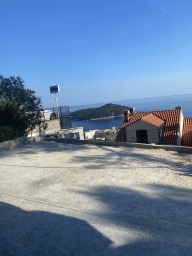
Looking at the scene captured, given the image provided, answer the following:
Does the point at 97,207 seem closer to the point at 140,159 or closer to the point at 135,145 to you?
Result: the point at 140,159

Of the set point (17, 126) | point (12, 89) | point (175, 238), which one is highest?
point (12, 89)

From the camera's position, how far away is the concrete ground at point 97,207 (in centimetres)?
303

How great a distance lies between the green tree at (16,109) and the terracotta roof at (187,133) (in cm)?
1337

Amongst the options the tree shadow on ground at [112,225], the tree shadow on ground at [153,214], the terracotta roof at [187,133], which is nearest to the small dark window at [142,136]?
the terracotta roof at [187,133]

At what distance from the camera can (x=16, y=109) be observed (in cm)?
1189

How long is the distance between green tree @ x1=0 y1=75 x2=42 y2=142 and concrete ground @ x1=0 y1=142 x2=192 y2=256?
15.5 ft

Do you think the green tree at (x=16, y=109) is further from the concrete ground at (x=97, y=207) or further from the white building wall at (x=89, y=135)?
the white building wall at (x=89, y=135)

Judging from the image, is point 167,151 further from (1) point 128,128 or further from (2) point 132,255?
(1) point 128,128

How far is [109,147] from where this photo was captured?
34.4 ft

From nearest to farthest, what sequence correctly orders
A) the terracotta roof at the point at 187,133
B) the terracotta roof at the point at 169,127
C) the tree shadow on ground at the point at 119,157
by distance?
the tree shadow on ground at the point at 119,157 < the terracotta roof at the point at 169,127 < the terracotta roof at the point at 187,133

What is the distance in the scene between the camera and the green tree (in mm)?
11422

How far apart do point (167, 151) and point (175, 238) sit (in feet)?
21.8

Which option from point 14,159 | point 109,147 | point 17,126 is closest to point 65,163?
point 14,159

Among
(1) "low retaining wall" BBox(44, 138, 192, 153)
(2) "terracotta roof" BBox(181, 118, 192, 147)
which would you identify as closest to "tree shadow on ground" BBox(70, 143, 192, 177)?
(1) "low retaining wall" BBox(44, 138, 192, 153)
